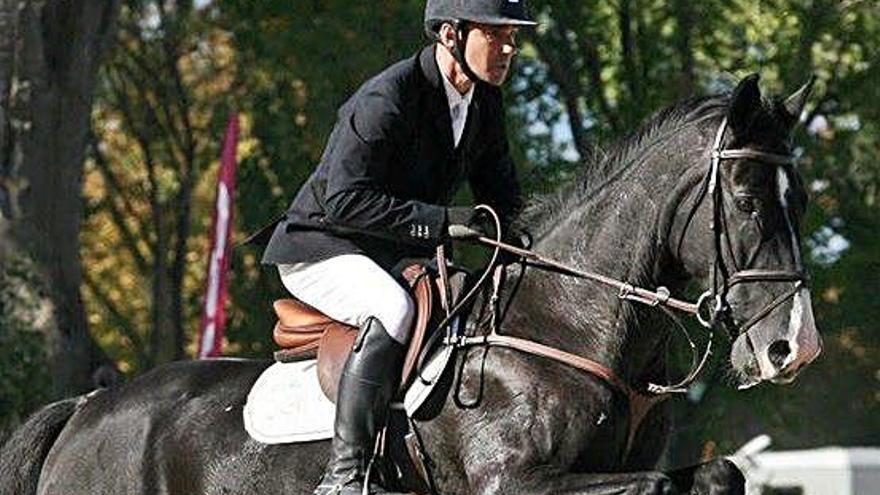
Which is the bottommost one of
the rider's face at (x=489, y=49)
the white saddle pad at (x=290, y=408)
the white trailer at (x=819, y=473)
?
the white trailer at (x=819, y=473)

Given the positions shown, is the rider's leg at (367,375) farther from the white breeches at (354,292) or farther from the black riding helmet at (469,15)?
the black riding helmet at (469,15)

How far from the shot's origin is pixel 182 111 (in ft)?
95.0

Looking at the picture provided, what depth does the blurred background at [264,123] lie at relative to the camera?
1770cm

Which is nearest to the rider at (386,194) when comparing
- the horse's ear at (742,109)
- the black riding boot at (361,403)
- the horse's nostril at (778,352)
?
the black riding boot at (361,403)

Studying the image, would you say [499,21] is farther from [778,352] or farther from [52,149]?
[52,149]

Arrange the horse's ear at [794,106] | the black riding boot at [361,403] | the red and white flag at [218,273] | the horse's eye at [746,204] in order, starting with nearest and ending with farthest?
the horse's eye at [746,204] < the horse's ear at [794,106] < the black riding boot at [361,403] < the red and white flag at [218,273]

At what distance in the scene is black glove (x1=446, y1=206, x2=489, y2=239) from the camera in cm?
866

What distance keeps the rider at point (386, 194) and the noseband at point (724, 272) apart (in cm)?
106

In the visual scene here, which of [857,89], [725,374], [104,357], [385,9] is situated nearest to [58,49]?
[104,357]

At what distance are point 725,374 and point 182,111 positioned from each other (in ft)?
69.5

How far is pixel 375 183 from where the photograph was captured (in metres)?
8.77

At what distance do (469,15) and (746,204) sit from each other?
1422 millimetres

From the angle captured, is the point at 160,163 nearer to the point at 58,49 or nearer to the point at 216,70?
the point at 216,70

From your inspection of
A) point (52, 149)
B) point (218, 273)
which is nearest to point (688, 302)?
point (218, 273)
